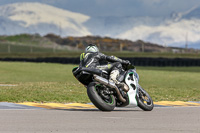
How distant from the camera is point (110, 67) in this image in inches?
424

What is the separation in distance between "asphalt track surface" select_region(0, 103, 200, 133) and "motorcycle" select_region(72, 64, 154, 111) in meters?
0.25

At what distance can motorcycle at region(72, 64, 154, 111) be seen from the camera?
10.2 meters

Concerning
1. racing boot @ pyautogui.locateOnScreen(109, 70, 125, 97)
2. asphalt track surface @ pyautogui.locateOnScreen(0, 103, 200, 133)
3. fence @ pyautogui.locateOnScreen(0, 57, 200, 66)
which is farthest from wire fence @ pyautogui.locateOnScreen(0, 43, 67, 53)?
asphalt track surface @ pyautogui.locateOnScreen(0, 103, 200, 133)

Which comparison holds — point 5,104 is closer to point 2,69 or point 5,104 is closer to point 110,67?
point 110,67

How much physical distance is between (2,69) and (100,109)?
2801 cm

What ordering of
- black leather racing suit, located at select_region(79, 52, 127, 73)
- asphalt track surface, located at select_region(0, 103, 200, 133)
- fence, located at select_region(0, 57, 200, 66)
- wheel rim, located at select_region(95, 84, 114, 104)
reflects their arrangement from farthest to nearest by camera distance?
fence, located at select_region(0, 57, 200, 66) → black leather racing suit, located at select_region(79, 52, 127, 73) → wheel rim, located at select_region(95, 84, 114, 104) → asphalt track surface, located at select_region(0, 103, 200, 133)

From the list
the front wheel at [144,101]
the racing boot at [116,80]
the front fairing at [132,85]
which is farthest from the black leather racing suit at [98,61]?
the front wheel at [144,101]

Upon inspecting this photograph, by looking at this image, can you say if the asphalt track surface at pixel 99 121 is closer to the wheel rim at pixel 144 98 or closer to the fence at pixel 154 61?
the wheel rim at pixel 144 98

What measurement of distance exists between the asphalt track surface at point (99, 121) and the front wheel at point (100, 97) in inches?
6.8

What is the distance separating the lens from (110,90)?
34.3 ft

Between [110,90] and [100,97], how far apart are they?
0.37 meters

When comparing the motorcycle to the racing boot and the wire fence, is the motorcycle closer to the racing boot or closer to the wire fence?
the racing boot

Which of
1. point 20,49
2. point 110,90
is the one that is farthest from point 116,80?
point 20,49

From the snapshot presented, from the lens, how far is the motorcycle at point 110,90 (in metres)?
10.2
